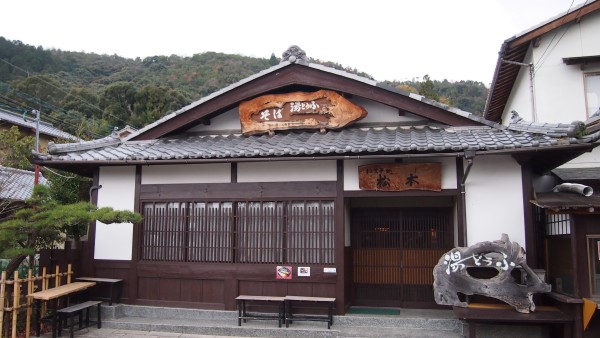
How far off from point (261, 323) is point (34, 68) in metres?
53.2

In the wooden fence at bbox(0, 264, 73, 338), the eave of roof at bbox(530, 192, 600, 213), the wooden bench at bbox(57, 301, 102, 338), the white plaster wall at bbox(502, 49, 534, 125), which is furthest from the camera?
the white plaster wall at bbox(502, 49, 534, 125)

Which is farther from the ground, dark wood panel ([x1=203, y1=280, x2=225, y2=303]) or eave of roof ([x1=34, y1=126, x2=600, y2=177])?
eave of roof ([x1=34, y1=126, x2=600, y2=177])

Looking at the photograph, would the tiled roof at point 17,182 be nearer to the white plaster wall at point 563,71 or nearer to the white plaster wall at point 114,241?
the white plaster wall at point 114,241

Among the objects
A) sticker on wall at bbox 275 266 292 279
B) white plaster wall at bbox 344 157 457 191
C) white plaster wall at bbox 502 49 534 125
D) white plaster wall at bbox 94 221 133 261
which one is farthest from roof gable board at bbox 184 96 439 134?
white plaster wall at bbox 502 49 534 125

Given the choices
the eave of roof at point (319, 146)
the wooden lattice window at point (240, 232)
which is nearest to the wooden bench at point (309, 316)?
the wooden lattice window at point (240, 232)

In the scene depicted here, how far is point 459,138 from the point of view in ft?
32.5

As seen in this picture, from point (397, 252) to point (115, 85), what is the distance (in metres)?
41.5

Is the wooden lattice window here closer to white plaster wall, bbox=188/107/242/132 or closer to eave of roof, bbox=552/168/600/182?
white plaster wall, bbox=188/107/242/132

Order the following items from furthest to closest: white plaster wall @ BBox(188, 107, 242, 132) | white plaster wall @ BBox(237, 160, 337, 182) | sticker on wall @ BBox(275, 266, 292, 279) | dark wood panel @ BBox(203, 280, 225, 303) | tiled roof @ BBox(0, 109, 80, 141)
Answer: tiled roof @ BBox(0, 109, 80, 141), white plaster wall @ BBox(188, 107, 242, 132), dark wood panel @ BBox(203, 280, 225, 303), white plaster wall @ BBox(237, 160, 337, 182), sticker on wall @ BBox(275, 266, 292, 279)

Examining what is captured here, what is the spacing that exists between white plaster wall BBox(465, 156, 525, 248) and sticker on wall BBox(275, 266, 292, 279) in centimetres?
401

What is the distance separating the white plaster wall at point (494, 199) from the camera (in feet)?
31.4

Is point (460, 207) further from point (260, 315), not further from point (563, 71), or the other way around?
point (563, 71)

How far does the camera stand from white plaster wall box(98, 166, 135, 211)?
1174 centimetres

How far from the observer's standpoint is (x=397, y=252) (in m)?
11.7
